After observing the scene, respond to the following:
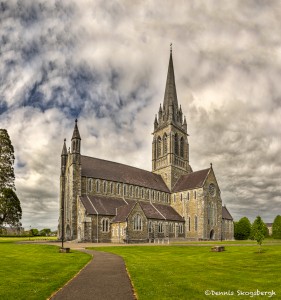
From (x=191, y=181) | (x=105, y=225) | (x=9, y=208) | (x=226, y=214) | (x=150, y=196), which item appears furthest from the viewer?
(x=226, y=214)

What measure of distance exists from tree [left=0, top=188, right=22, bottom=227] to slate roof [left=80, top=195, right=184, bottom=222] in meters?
12.4

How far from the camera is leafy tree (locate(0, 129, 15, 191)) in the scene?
181 ft

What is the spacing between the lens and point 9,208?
176 feet

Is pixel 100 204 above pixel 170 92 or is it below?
below

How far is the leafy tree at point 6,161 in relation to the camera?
55156 millimetres

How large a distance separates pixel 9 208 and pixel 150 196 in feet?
117

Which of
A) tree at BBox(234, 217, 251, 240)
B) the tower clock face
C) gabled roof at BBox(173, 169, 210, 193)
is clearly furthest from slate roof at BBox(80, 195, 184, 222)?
tree at BBox(234, 217, 251, 240)

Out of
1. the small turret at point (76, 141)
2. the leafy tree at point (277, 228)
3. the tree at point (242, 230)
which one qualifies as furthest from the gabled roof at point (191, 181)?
the leafy tree at point (277, 228)

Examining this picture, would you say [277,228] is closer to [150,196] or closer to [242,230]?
[242,230]

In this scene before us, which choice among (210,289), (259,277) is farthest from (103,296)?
(259,277)

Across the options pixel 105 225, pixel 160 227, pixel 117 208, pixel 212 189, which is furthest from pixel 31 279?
pixel 212 189

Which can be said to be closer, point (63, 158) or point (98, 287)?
point (98, 287)

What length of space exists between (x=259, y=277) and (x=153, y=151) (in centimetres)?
7536

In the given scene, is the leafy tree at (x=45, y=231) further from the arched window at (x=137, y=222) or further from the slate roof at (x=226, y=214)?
the arched window at (x=137, y=222)
